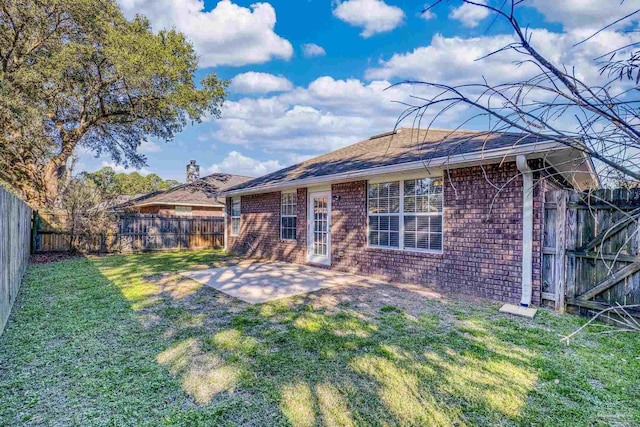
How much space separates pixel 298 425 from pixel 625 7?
9.18 feet

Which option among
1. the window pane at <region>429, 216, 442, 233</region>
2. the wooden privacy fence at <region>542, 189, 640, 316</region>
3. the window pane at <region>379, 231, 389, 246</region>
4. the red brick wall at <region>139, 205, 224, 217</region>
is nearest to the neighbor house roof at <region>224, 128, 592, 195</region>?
the wooden privacy fence at <region>542, 189, 640, 316</region>

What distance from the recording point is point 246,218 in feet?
40.3

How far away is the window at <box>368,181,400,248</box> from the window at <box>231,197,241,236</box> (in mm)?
6644

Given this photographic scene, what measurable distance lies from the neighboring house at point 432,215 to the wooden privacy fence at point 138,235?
628cm

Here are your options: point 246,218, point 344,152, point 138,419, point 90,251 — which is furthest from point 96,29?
point 138,419

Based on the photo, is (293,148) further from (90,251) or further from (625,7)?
(625,7)

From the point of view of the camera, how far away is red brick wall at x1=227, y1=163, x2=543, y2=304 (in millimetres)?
5461

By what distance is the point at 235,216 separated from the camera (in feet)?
42.8

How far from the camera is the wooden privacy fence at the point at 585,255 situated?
4.42 m

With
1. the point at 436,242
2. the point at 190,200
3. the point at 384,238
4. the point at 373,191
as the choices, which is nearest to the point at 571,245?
the point at 436,242

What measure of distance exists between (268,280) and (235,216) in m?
6.42

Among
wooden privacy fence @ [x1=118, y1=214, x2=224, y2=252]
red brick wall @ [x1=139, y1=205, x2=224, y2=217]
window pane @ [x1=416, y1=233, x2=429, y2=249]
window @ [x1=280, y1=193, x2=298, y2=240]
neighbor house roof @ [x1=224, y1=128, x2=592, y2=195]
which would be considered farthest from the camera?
red brick wall @ [x1=139, y1=205, x2=224, y2=217]

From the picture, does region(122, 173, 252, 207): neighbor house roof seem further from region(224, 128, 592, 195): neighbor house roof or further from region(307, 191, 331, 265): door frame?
region(307, 191, 331, 265): door frame

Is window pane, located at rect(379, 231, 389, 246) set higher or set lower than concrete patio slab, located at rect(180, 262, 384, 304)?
higher
